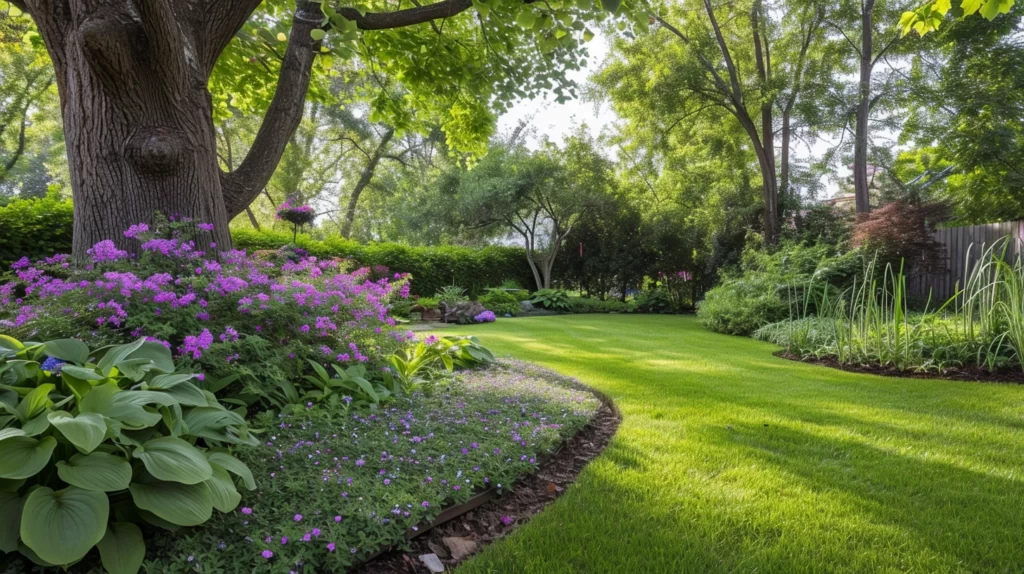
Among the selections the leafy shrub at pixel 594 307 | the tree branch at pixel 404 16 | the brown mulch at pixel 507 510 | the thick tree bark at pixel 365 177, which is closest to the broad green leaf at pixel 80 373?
the brown mulch at pixel 507 510

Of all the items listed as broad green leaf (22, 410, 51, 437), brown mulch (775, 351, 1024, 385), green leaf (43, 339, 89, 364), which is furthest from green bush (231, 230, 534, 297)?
brown mulch (775, 351, 1024, 385)

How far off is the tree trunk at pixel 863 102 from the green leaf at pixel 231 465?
1370 cm

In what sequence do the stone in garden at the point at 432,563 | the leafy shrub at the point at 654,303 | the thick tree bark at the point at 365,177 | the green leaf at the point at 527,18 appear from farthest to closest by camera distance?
the thick tree bark at the point at 365,177 < the leafy shrub at the point at 654,303 < the green leaf at the point at 527,18 < the stone in garden at the point at 432,563

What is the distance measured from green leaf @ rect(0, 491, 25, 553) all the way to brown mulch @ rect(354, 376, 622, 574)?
0.85 metres

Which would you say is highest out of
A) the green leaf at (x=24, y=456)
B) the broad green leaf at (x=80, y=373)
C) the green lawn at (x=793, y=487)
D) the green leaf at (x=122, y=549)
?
the broad green leaf at (x=80, y=373)

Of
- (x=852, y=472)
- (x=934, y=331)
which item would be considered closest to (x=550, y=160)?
(x=934, y=331)

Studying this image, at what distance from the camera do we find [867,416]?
3.11m

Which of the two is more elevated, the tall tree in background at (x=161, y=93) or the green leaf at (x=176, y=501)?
the tall tree in background at (x=161, y=93)

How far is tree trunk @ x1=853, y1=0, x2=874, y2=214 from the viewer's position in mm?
11328

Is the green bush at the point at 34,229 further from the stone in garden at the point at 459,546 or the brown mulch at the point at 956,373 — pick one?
the brown mulch at the point at 956,373

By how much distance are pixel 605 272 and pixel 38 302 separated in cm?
1422

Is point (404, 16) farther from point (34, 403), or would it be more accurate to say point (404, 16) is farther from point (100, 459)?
point (100, 459)

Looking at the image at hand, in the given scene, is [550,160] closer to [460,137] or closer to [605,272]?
[605,272]

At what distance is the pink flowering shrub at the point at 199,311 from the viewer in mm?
2242
